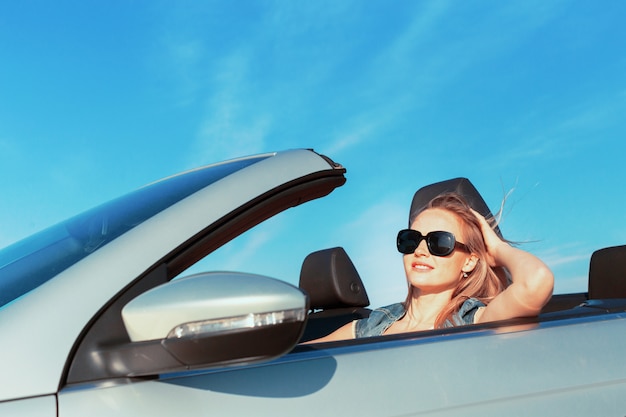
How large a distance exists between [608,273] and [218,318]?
72.2 inches

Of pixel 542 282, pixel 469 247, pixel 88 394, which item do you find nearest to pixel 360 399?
pixel 88 394

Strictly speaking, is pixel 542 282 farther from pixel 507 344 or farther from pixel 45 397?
pixel 45 397

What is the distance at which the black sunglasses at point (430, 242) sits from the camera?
238 cm

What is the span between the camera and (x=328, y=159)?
168cm

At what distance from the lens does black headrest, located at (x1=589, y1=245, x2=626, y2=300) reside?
2.44 meters

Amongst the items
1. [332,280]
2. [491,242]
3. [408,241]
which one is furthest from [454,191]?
[332,280]

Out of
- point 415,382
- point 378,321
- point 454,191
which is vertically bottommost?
point 415,382

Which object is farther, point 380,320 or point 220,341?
point 380,320

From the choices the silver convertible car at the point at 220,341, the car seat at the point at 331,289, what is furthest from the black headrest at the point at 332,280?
the silver convertible car at the point at 220,341

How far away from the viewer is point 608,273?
8.20ft

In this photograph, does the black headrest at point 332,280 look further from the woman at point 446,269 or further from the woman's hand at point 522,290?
the woman's hand at point 522,290

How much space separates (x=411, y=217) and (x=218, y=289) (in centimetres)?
176

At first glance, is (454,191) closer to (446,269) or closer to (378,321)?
(446,269)

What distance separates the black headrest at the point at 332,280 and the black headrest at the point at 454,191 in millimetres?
400
